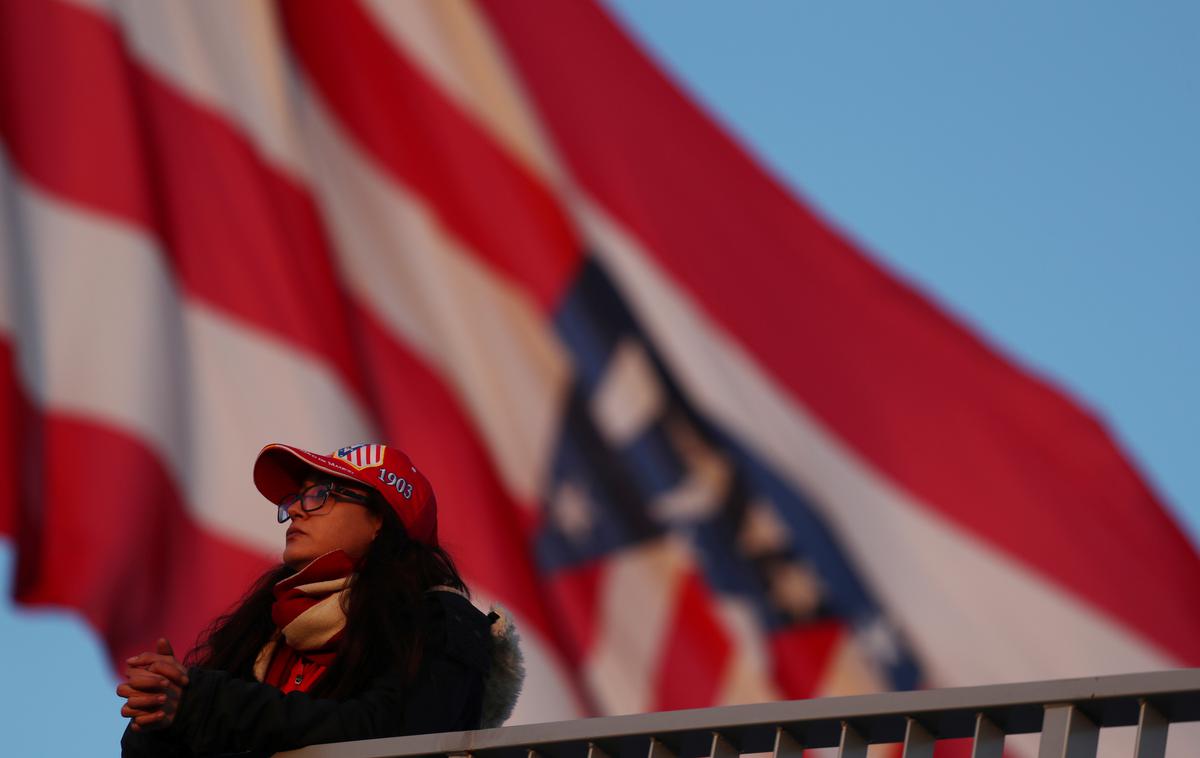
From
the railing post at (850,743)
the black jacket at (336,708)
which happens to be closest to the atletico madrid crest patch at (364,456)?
the black jacket at (336,708)

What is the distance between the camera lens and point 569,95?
37.8 feet

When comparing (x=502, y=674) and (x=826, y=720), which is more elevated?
(x=502, y=674)

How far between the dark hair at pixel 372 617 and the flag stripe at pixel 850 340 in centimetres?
750

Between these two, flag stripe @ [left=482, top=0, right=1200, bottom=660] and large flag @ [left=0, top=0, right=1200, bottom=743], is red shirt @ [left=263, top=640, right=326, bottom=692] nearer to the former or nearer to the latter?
large flag @ [left=0, top=0, right=1200, bottom=743]

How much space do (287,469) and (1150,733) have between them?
1.62 m

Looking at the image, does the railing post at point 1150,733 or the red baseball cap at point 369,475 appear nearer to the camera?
the railing post at point 1150,733

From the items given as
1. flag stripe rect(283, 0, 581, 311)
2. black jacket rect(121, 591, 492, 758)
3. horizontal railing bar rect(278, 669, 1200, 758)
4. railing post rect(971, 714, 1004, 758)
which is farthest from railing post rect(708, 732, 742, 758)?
flag stripe rect(283, 0, 581, 311)

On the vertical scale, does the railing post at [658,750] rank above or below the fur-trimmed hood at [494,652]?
below

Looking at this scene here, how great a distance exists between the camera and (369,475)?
361 centimetres

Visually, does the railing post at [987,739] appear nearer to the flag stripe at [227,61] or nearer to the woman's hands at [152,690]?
the woman's hands at [152,690]

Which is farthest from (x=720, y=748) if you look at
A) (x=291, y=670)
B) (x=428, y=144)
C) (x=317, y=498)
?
(x=428, y=144)

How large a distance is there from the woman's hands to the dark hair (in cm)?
29

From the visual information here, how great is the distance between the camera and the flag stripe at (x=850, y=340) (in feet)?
37.1

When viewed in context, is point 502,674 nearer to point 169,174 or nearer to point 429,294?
point 169,174
